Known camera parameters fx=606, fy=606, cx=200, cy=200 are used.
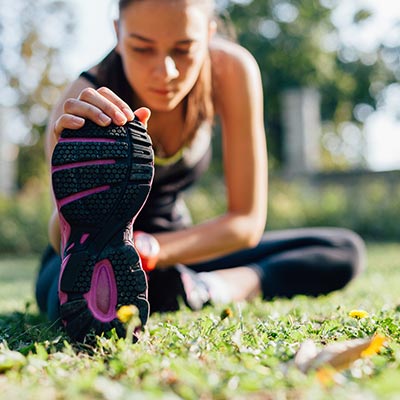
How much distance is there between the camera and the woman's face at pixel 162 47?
2041 millimetres

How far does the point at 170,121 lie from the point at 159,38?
21.2 inches

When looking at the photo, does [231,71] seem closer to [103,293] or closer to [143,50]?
[143,50]

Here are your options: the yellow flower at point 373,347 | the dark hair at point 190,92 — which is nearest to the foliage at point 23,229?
the dark hair at point 190,92

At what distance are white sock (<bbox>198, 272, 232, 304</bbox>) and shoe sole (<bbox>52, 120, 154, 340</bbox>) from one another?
103 cm

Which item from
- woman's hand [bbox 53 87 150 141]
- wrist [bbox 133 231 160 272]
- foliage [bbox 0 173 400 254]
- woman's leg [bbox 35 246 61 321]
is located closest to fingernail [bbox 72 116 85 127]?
woman's hand [bbox 53 87 150 141]

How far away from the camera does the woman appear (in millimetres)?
1447

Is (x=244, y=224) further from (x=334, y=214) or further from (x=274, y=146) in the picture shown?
(x=274, y=146)

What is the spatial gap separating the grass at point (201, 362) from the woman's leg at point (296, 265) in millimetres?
749

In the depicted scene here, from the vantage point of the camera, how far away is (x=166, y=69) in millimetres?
2020

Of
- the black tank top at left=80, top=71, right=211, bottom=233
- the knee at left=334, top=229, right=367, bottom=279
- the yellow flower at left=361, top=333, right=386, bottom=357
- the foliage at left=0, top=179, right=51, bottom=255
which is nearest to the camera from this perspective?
the yellow flower at left=361, top=333, right=386, bottom=357

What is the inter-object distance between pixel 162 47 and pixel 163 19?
0.31 feet

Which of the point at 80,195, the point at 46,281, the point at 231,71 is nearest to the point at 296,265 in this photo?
the point at 231,71

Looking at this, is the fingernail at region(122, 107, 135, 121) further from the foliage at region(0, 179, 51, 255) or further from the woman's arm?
the foliage at region(0, 179, 51, 255)

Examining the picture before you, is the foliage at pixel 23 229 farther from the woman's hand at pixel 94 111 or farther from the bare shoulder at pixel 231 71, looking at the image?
the woman's hand at pixel 94 111
